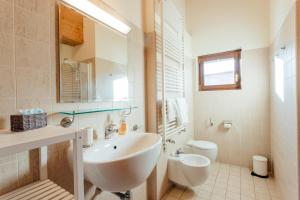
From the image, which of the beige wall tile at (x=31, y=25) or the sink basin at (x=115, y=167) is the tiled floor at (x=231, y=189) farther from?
the beige wall tile at (x=31, y=25)

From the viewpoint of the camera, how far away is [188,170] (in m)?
1.73

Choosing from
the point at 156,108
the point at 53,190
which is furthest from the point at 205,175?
the point at 53,190

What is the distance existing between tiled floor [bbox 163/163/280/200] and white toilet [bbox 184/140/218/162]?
0.30 metres

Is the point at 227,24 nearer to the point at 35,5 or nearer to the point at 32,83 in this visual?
the point at 35,5

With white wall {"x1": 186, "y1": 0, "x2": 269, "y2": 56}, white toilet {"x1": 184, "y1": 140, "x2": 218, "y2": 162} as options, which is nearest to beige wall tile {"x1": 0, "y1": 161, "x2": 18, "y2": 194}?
white toilet {"x1": 184, "y1": 140, "x2": 218, "y2": 162}

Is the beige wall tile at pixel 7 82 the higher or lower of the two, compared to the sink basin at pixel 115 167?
higher

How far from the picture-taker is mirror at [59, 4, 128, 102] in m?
0.95

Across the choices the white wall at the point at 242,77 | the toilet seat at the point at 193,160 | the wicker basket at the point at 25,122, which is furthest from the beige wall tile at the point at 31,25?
the white wall at the point at 242,77

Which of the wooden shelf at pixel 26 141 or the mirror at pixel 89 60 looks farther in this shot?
the mirror at pixel 89 60

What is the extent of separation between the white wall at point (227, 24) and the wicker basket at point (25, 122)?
2689 millimetres

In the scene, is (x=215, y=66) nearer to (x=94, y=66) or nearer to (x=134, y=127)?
(x=134, y=127)

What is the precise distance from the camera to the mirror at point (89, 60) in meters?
0.95

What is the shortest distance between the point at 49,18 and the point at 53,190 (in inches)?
33.4

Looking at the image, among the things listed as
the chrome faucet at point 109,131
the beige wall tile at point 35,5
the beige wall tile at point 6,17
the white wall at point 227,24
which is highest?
the white wall at point 227,24
